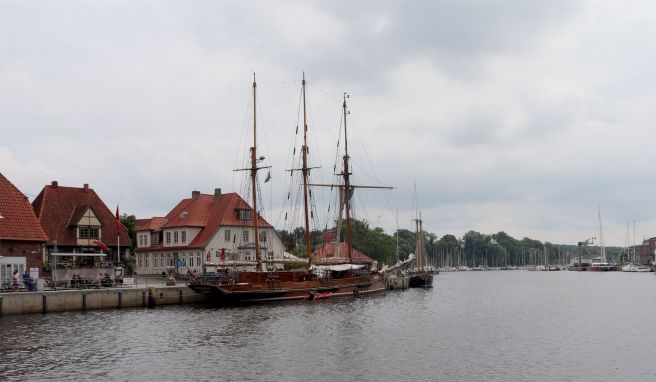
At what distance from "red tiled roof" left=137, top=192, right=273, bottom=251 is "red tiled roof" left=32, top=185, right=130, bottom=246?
12295 millimetres

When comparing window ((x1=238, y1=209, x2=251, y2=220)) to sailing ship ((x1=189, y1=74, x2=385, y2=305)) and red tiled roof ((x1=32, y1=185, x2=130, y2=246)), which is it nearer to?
sailing ship ((x1=189, y1=74, x2=385, y2=305))

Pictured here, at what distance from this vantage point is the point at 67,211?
73.7 m

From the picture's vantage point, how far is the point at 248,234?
88.0 metres

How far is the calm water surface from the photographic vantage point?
28.7m

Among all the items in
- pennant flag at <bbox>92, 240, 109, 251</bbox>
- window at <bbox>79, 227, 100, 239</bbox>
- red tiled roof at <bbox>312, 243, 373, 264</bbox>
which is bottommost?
red tiled roof at <bbox>312, 243, 373, 264</bbox>

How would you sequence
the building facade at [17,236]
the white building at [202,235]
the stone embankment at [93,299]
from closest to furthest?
the stone embankment at [93,299] → the building facade at [17,236] → the white building at [202,235]

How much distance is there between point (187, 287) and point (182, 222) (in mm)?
27591

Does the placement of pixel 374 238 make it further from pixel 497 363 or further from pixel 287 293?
pixel 497 363

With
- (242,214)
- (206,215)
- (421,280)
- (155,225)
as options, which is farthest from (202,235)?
(421,280)

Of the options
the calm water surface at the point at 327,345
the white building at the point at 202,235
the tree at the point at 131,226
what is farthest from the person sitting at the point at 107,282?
the tree at the point at 131,226

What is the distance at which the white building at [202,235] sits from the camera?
8481 centimetres

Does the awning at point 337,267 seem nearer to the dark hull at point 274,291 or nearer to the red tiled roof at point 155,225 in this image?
the dark hull at point 274,291

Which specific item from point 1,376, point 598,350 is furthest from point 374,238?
point 1,376

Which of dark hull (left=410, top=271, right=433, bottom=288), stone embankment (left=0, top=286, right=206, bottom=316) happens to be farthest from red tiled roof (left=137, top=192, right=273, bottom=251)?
dark hull (left=410, top=271, right=433, bottom=288)
